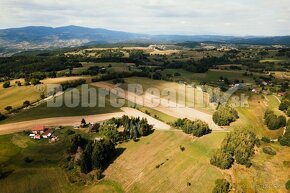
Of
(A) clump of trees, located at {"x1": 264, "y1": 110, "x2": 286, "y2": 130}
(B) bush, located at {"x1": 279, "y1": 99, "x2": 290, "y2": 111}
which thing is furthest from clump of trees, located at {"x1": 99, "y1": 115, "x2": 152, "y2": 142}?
(B) bush, located at {"x1": 279, "y1": 99, "x2": 290, "y2": 111}

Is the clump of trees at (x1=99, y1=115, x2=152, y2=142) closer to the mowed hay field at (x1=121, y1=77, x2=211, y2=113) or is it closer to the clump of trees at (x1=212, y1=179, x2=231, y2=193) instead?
the clump of trees at (x1=212, y1=179, x2=231, y2=193)

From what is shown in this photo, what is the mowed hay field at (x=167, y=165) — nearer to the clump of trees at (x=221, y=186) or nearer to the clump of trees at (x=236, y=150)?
the clump of trees at (x=221, y=186)

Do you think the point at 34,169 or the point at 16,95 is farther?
the point at 16,95

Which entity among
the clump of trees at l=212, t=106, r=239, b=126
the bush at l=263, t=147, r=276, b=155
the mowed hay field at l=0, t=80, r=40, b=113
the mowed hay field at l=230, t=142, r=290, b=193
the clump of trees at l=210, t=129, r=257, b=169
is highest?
the mowed hay field at l=0, t=80, r=40, b=113

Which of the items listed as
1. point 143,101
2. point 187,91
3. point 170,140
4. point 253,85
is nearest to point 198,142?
point 170,140

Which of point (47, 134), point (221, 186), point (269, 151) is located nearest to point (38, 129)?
point (47, 134)

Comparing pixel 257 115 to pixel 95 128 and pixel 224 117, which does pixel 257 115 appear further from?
pixel 95 128

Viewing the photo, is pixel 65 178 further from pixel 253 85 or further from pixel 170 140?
pixel 253 85
